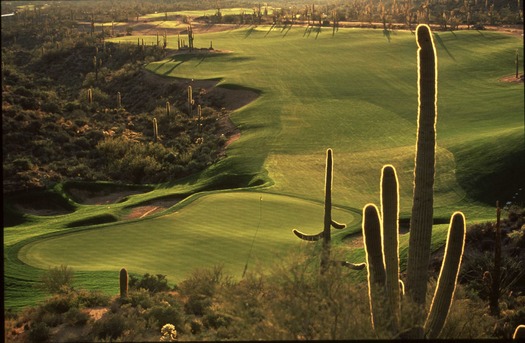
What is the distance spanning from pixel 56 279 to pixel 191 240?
7.25 meters

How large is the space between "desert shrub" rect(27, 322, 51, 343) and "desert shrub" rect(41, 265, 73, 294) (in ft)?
10.3

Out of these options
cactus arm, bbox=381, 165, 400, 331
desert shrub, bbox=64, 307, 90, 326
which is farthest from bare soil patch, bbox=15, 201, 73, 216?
cactus arm, bbox=381, 165, 400, 331

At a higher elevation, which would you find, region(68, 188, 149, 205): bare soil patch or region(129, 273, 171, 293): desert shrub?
region(129, 273, 171, 293): desert shrub

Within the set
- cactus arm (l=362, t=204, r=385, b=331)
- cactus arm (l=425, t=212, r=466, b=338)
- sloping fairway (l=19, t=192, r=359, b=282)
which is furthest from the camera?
sloping fairway (l=19, t=192, r=359, b=282)

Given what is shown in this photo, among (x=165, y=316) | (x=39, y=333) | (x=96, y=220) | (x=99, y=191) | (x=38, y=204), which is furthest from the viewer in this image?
(x=99, y=191)

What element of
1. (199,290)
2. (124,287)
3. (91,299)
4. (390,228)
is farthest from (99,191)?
(390,228)

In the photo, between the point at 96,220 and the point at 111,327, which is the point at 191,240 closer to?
the point at 96,220

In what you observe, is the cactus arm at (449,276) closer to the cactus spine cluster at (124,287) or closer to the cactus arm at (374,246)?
the cactus arm at (374,246)

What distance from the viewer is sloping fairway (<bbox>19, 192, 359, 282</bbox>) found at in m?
30.0

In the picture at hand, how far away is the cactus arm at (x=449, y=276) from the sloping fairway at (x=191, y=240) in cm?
855

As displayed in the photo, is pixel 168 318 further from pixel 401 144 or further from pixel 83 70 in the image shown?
pixel 83 70

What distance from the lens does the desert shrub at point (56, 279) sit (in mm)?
26656

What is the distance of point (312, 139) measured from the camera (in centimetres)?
5844

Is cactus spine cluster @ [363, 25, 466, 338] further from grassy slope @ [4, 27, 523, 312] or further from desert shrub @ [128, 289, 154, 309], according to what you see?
grassy slope @ [4, 27, 523, 312]
